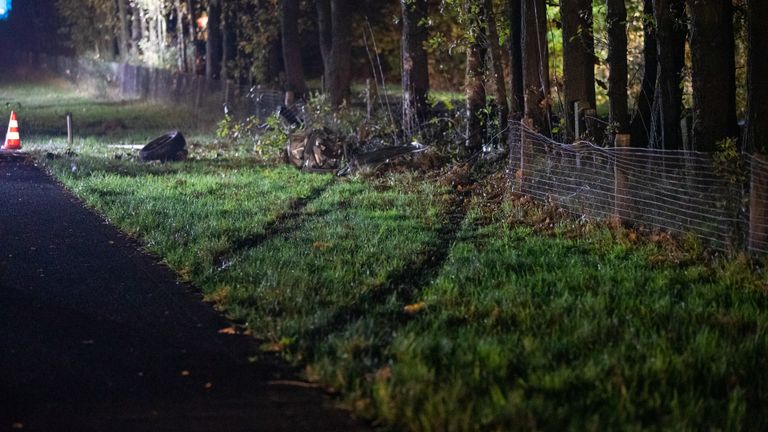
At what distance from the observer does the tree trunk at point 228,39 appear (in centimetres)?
3600

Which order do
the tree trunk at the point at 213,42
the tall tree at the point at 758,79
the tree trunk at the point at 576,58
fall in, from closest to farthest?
1. the tall tree at the point at 758,79
2. the tree trunk at the point at 576,58
3. the tree trunk at the point at 213,42

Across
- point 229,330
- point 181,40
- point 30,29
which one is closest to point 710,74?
point 229,330

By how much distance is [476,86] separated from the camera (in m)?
18.6

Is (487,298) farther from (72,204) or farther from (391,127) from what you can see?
(391,127)

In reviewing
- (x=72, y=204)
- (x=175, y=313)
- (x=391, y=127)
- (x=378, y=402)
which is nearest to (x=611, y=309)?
(x=378, y=402)

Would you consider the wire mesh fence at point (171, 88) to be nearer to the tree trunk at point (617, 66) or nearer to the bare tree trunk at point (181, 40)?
the bare tree trunk at point (181, 40)

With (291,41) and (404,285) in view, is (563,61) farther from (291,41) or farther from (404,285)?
(291,41)

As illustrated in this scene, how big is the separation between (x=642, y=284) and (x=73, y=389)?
4.59 metres

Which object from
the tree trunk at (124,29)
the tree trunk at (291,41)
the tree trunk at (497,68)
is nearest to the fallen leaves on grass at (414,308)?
the tree trunk at (497,68)

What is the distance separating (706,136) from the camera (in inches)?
450

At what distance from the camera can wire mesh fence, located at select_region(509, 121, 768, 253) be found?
964 centimetres

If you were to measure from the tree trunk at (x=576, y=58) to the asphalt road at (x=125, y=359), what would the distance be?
6.50 metres

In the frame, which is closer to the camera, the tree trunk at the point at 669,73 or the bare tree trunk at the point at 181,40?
the tree trunk at the point at 669,73

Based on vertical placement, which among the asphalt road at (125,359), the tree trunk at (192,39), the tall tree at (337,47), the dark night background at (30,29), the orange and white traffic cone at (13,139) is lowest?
the asphalt road at (125,359)
